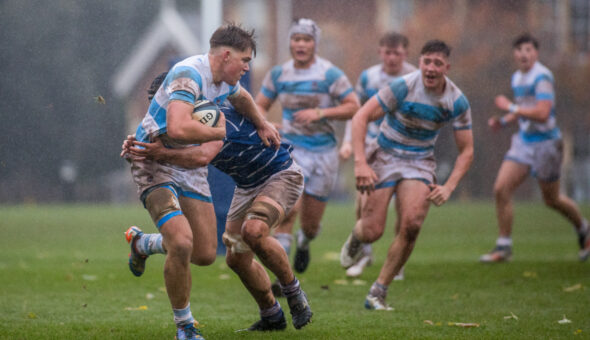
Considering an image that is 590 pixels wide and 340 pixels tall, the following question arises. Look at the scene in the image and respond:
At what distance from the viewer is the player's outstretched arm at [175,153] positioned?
17.4ft

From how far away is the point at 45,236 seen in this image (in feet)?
49.3

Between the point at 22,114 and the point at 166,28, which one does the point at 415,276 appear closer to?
the point at 166,28

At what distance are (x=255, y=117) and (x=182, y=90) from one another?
2.64 feet

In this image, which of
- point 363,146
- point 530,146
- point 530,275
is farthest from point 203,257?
point 530,146

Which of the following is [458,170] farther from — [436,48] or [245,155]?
[245,155]

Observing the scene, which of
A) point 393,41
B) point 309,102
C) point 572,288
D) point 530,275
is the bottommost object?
point 530,275

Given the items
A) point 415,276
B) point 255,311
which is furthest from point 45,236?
point 255,311

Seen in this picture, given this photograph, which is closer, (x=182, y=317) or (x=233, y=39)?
(x=182, y=317)

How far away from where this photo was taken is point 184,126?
5027mm

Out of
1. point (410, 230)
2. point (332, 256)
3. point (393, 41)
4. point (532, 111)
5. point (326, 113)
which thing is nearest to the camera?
point (410, 230)

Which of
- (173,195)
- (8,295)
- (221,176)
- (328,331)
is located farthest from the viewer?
(221,176)

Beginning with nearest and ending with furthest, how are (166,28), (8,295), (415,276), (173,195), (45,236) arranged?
(173,195) → (8,295) → (415,276) → (45,236) → (166,28)

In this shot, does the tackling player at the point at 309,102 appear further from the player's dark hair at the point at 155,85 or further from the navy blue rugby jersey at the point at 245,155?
the player's dark hair at the point at 155,85

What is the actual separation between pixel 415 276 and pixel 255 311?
294cm
